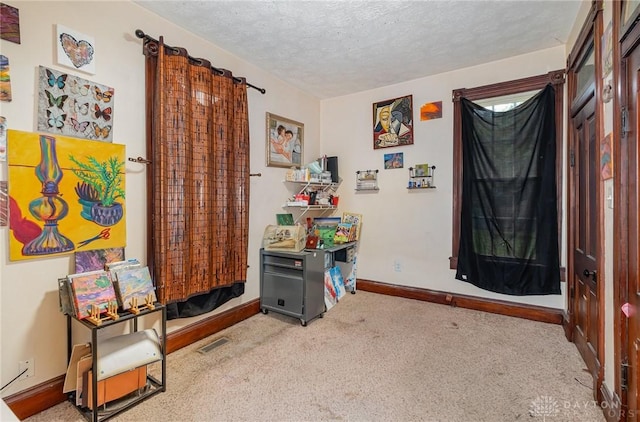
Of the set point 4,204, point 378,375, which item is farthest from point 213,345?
point 4,204

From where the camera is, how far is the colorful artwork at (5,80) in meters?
1.57

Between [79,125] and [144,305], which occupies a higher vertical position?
[79,125]

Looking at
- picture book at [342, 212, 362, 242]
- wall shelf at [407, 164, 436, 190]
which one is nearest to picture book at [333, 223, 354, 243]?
picture book at [342, 212, 362, 242]

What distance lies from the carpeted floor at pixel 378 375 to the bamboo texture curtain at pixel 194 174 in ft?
2.14

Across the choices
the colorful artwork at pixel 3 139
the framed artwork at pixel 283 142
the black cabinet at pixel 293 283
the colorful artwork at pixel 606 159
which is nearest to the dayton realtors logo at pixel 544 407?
the colorful artwork at pixel 606 159

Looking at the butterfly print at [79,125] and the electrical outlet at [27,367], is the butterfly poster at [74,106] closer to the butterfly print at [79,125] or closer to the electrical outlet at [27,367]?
the butterfly print at [79,125]

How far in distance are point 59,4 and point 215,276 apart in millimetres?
2118

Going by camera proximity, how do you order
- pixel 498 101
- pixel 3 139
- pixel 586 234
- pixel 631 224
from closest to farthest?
pixel 631 224
pixel 3 139
pixel 586 234
pixel 498 101

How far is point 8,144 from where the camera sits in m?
1.59

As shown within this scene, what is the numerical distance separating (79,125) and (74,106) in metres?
0.11

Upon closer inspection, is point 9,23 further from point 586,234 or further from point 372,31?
point 586,234

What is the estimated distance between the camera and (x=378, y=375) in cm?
204

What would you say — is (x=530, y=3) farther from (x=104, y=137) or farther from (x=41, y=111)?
(x=41, y=111)

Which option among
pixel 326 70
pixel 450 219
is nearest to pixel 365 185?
pixel 450 219
